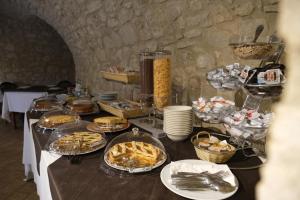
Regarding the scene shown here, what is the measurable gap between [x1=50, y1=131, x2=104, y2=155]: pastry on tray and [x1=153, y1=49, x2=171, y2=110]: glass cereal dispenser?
0.37 m

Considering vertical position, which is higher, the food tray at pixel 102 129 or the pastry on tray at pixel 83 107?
the pastry on tray at pixel 83 107

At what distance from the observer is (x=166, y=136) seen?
1.20 metres

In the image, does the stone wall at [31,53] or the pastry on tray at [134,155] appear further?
the stone wall at [31,53]

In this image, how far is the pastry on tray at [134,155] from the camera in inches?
34.2

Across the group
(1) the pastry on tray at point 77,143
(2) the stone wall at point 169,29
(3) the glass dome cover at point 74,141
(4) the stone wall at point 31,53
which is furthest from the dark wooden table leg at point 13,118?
(1) the pastry on tray at point 77,143

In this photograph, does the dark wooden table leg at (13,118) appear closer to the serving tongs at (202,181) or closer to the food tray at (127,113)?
the food tray at (127,113)

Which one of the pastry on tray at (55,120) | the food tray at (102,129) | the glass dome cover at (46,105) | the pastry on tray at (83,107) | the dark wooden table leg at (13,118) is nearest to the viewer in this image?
the food tray at (102,129)

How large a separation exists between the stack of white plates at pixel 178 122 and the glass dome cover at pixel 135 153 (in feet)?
0.31

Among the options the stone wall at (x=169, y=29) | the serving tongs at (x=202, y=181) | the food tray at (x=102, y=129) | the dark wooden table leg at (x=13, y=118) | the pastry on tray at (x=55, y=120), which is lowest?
the dark wooden table leg at (x=13, y=118)

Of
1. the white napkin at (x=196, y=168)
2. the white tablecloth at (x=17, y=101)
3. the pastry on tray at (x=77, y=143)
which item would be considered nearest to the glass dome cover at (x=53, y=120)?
the pastry on tray at (x=77, y=143)

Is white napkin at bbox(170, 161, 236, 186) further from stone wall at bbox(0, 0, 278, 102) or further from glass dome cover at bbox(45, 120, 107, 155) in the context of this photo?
stone wall at bbox(0, 0, 278, 102)

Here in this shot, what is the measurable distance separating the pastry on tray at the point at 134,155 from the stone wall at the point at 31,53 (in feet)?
16.4

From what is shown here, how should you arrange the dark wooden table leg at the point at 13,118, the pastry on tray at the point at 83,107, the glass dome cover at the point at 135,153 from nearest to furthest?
the glass dome cover at the point at 135,153, the pastry on tray at the point at 83,107, the dark wooden table leg at the point at 13,118

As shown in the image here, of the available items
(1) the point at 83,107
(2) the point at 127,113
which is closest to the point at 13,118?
(1) the point at 83,107
